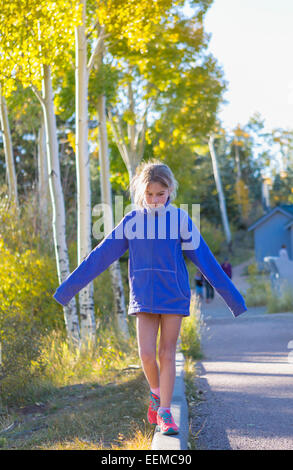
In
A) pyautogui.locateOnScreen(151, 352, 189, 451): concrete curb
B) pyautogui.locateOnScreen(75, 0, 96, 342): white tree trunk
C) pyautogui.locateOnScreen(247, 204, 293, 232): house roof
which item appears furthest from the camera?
pyautogui.locateOnScreen(247, 204, 293, 232): house roof

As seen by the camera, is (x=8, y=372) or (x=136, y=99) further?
(x=136, y=99)

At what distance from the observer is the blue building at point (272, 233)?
154ft

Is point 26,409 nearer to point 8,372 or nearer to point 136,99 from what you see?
point 8,372

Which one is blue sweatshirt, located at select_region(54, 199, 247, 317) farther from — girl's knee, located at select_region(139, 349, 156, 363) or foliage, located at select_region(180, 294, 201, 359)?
Result: foliage, located at select_region(180, 294, 201, 359)

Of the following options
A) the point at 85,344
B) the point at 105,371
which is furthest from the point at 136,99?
the point at 105,371

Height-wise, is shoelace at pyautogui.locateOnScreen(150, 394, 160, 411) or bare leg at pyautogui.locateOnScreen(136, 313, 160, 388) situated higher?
bare leg at pyautogui.locateOnScreen(136, 313, 160, 388)

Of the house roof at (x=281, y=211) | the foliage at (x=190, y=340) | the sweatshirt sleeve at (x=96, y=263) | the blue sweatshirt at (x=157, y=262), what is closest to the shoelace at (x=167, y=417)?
the blue sweatshirt at (x=157, y=262)

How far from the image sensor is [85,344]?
10.4 metres

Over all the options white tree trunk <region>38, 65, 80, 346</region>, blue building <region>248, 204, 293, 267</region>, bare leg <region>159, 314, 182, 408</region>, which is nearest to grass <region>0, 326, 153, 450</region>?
bare leg <region>159, 314, 182, 408</region>

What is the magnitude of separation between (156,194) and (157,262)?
487mm

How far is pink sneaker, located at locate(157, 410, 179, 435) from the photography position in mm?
4352

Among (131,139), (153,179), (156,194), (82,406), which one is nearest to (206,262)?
(156,194)

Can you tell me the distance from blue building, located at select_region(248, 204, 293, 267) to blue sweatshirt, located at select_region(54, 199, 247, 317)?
42.8 metres

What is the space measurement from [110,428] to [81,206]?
581cm
